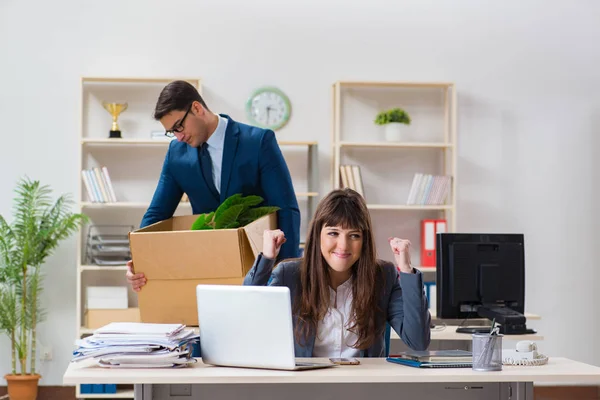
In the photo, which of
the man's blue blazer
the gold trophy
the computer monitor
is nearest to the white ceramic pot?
the gold trophy

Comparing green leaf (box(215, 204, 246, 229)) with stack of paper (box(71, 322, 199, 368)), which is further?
green leaf (box(215, 204, 246, 229))

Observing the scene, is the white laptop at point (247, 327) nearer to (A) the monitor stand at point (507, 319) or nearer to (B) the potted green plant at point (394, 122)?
(A) the monitor stand at point (507, 319)

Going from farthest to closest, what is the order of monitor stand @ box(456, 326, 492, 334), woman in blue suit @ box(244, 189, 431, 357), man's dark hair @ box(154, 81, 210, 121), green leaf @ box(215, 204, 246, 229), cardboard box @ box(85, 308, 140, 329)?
cardboard box @ box(85, 308, 140, 329) → monitor stand @ box(456, 326, 492, 334) → man's dark hair @ box(154, 81, 210, 121) → green leaf @ box(215, 204, 246, 229) → woman in blue suit @ box(244, 189, 431, 357)

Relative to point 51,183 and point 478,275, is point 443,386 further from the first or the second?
point 51,183

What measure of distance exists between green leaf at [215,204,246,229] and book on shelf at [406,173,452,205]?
309 centimetres

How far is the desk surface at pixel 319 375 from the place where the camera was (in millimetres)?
2023

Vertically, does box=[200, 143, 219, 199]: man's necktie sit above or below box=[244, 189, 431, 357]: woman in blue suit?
above

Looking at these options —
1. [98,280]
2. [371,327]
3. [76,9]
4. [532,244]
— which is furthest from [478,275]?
[76,9]

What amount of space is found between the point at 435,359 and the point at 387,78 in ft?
12.5

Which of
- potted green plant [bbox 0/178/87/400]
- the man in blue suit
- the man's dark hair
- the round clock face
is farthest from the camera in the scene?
the round clock face


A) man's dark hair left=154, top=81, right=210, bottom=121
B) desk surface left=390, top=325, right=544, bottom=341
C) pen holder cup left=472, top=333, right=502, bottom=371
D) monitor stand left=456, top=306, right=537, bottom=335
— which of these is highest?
man's dark hair left=154, top=81, right=210, bottom=121

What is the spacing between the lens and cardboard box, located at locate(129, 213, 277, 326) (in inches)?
99.1

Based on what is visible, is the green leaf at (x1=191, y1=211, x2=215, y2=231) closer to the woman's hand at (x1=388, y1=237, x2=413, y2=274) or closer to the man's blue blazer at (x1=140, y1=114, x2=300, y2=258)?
the man's blue blazer at (x1=140, y1=114, x2=300, y2=258)

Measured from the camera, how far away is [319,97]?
5809 mm
